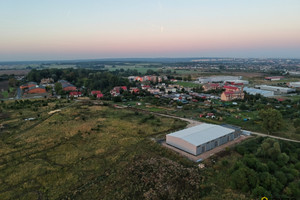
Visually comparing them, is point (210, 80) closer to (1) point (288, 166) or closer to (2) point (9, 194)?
(1) point (288, 166)

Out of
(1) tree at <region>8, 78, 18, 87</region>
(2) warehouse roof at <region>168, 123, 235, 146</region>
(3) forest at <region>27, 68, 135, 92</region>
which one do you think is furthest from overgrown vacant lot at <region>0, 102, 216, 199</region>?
(1) tree at <region>8, 78, 18, 87</region>

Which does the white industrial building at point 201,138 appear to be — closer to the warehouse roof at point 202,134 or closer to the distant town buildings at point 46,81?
the warehouse roof at point 202,134

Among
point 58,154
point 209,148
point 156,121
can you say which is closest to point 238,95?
point 156,121

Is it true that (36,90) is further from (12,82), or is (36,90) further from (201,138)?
(201,138)

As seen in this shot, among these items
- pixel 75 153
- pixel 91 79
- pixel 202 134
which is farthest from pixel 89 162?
pixel 91 79

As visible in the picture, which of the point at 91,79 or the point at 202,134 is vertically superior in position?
the point at 91,79
